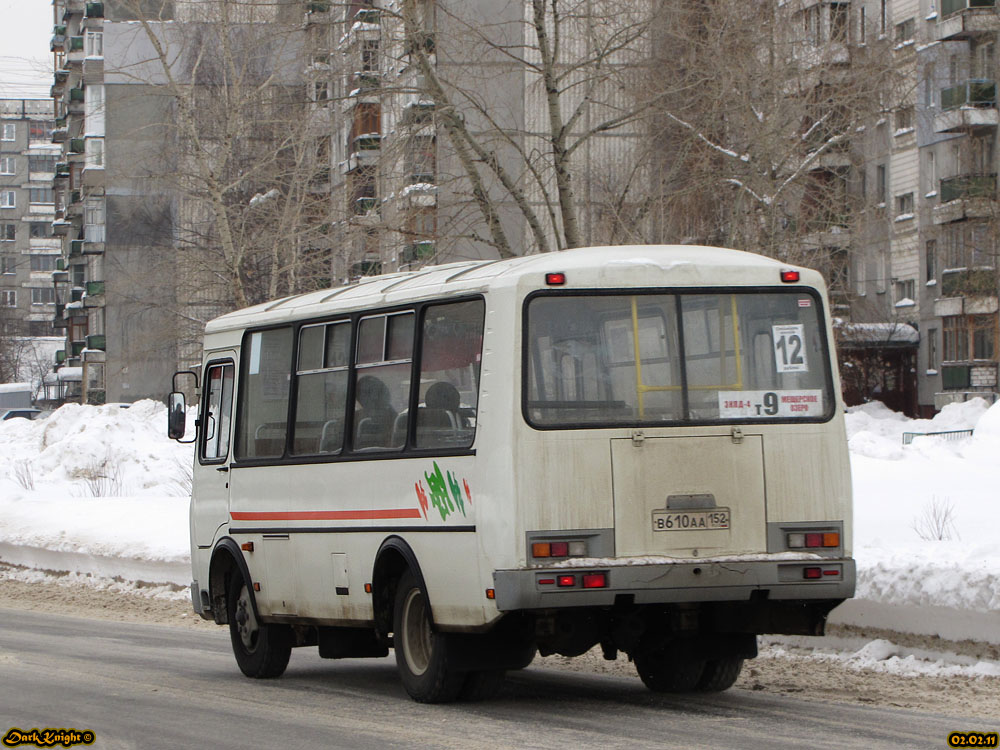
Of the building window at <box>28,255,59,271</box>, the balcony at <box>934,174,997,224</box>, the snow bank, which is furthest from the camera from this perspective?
the building window at <box>28,255,59,271</box>

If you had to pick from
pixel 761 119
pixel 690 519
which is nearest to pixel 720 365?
pixel 690 519

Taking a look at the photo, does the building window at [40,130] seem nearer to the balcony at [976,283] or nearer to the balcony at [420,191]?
the balcony at [976,283]

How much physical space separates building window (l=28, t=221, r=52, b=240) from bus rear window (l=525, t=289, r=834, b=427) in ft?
489

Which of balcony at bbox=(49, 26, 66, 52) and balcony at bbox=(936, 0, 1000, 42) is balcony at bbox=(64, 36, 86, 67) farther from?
balcony at bbox=(936, 0, 1000, 42)

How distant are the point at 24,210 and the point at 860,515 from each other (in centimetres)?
14253

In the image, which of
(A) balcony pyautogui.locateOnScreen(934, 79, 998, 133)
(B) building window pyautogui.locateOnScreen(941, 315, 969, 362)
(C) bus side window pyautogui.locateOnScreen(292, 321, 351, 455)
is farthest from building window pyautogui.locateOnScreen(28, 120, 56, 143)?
(C) bus side window pyautogui.locateOnScreen(292, 321, 351, 455)

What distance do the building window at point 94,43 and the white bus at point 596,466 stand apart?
83.4 meters

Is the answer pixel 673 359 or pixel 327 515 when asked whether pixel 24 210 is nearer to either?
pixel 327 515

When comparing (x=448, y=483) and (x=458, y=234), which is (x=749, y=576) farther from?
(x=458, y=234)

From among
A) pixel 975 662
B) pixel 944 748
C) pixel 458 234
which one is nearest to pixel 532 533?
pixel 944 748

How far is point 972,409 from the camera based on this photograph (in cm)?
4225

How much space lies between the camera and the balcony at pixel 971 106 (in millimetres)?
55344

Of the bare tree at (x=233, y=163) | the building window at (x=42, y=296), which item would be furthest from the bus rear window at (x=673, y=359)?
the building window at (x=42, y=296)

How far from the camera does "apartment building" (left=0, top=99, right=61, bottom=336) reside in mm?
154375
